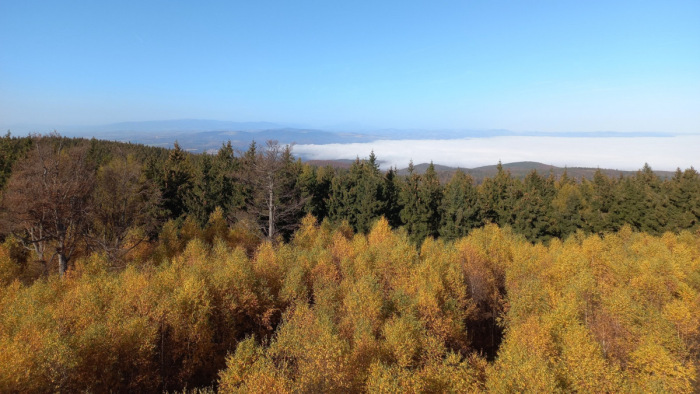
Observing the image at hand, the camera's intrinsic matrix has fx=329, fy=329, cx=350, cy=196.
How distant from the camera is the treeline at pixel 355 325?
1795cm

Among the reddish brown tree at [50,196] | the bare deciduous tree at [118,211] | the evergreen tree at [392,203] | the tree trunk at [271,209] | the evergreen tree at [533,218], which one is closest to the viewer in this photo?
the reddish brown tree at [50,196]

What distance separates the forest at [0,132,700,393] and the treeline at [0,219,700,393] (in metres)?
0.16

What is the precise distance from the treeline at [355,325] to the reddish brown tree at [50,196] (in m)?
4.46

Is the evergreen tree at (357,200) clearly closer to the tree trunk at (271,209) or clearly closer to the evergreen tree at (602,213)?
the tree trunk at (271,209)

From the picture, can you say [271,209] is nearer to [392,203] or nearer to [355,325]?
[355,325]

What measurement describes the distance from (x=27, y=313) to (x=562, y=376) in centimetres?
3416

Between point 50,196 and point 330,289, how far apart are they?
90.1 feet

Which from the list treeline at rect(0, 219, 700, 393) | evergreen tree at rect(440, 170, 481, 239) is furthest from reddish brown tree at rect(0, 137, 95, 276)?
evergreen tree at rect(440, 170, 481, 239)

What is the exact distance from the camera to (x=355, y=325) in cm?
2461

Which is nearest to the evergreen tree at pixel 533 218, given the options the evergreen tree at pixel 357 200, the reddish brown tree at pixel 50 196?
the evergreen tree at pixel 357 200

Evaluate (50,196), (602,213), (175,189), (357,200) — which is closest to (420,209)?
(357,200)

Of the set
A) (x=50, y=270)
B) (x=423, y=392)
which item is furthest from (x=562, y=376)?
(x=50, y=270)

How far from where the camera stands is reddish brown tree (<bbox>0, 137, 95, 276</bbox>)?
29.9 metres

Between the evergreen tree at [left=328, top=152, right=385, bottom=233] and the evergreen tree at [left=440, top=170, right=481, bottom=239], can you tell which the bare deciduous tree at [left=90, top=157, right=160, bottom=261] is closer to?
the evergreen tree at [left=328, top=152, right=385, bottom=233]
